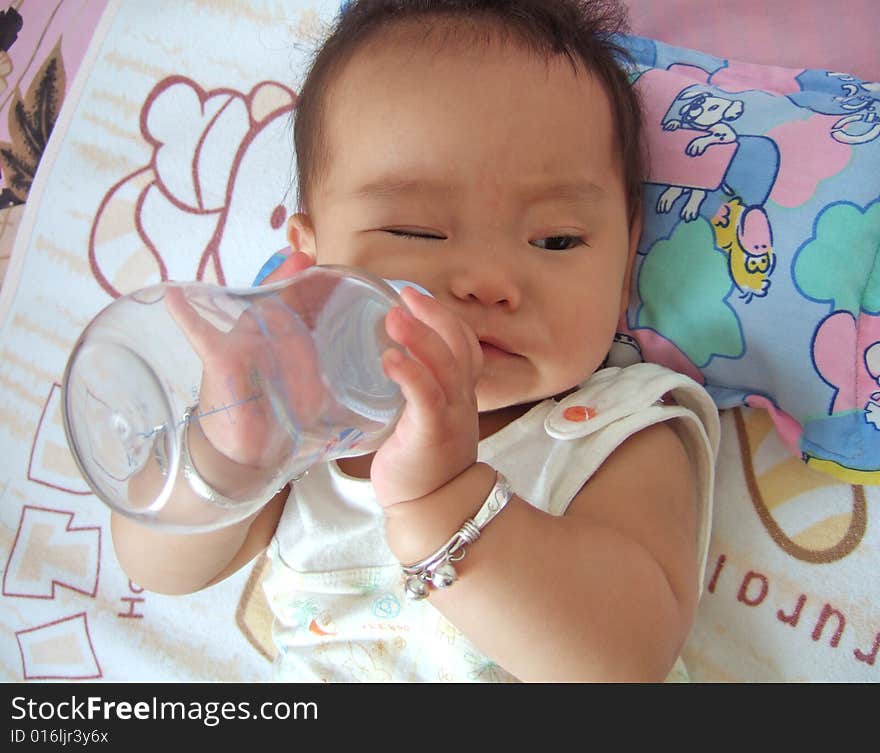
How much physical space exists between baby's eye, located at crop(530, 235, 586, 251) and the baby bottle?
0.72 feet

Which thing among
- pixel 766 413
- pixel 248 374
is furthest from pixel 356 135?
pixel 766 413

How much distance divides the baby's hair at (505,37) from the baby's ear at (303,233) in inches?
0.9

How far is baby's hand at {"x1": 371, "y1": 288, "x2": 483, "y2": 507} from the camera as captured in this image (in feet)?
2.33

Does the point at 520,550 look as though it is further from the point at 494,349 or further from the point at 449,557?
the point at 494,349

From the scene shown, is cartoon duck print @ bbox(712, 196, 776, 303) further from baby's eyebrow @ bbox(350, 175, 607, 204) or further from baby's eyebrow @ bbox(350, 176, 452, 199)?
baby's eyebrow @ bbox(350, 176, 452, 199)

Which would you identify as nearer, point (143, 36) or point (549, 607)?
point (549, 607)

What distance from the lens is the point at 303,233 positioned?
1130 mm

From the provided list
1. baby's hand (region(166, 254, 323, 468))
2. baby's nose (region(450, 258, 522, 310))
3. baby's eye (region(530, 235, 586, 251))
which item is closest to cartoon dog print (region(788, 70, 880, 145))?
baby's eye (region(530, 235, 586, 251))

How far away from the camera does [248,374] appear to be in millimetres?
768

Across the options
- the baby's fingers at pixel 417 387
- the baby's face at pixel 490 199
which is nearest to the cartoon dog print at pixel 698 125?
the baby's face at pixel 490 199

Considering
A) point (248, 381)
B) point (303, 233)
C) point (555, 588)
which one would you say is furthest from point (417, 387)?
point (303, 233)

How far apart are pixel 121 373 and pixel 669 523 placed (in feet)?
1.97

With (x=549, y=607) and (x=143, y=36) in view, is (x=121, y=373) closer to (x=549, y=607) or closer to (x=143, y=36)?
(x=549, y=607)

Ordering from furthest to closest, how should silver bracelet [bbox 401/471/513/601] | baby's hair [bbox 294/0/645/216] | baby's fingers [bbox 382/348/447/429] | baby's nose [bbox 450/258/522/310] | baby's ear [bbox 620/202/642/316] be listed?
baby's ear [bbox 620/202/642/316], baby's hair [bbox 294/0/645/216], baby's nose [bbox 450/258/522/310], silver bracelet [bbox 401/471/513/601], baby's fingers [bbox 382/348/447/429]
